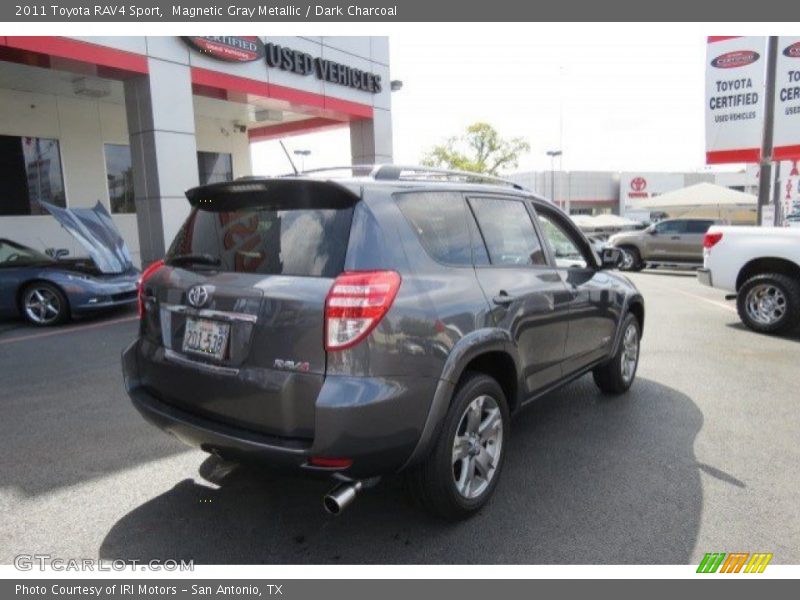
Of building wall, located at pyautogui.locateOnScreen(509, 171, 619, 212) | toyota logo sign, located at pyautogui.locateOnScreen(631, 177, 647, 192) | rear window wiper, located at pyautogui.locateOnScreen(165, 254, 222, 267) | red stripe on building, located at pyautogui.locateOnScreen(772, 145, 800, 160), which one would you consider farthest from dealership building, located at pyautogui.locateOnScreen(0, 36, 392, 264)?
toyota logo sign, located at pyautogui.locateOnScreen(631, 177, 647, 192)

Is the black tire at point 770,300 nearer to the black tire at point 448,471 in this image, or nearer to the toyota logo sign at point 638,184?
the black tire at point 448,471

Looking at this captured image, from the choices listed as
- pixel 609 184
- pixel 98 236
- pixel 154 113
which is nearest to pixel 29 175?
pixel 154 113

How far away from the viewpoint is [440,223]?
10.1 ft

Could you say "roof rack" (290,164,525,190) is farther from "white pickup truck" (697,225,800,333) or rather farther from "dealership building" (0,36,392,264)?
"dealership building" (0,36,392,264)

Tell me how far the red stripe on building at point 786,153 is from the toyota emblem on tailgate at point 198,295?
16.6 meters

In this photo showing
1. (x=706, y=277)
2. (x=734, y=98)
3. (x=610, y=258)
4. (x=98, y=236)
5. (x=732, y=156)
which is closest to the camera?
(x=610, y=258)

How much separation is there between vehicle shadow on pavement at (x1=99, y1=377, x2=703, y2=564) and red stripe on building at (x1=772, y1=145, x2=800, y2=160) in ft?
47.3

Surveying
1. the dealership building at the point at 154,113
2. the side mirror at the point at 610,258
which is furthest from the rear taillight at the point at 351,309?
the dealership building at the point at 154,113

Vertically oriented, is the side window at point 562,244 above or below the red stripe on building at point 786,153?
below

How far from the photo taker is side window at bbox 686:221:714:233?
16903 mm

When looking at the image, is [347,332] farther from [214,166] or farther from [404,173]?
[214,166]

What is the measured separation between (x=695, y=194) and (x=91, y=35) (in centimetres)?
2635

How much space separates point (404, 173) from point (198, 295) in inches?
53.2

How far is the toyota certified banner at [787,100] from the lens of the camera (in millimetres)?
13820
